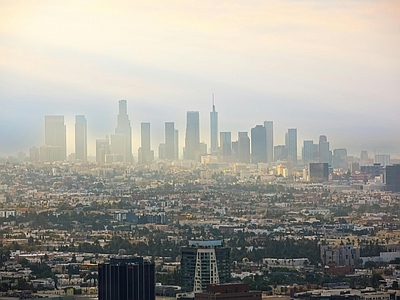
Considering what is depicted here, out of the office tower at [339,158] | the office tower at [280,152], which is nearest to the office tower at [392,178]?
the office tower at [339,158]

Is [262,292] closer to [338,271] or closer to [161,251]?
[338,271]

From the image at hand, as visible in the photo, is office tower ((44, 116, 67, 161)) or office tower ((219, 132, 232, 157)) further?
office tower ((219, 132, 232, 157))

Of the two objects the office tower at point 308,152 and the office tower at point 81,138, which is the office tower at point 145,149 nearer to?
the office tower at point 81,138

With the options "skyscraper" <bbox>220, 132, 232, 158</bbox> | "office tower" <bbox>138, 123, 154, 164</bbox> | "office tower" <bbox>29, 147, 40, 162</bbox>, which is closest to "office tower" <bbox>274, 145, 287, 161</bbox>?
"skyscraper" <bbox>220, 132, 232, 158</bbox>

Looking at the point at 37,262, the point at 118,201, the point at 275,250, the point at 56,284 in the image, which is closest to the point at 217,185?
the point at 118,201

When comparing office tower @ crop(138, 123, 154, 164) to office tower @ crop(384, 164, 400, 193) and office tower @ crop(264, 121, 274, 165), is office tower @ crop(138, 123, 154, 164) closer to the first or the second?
office tower @ crop(264, 121, 274, 165)
